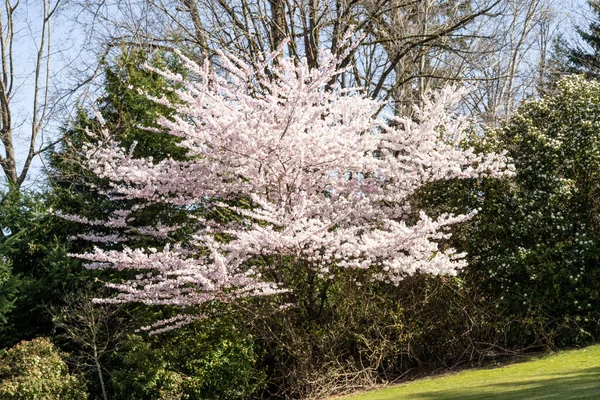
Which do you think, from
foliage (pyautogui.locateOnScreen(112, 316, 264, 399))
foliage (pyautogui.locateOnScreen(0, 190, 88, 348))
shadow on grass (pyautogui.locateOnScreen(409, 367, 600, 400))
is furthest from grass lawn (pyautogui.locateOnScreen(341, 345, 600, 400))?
foliage (pyautogui.locateOnScreen(0, 190, 88, 348))

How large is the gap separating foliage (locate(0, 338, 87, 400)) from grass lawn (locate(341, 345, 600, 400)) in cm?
355

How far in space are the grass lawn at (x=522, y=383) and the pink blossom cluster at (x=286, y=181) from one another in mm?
1328

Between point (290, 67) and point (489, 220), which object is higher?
point (290, 67)

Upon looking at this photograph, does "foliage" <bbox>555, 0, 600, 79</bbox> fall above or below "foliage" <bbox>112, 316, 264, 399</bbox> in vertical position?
above

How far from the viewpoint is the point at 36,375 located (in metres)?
8.48

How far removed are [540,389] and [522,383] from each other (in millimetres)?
726

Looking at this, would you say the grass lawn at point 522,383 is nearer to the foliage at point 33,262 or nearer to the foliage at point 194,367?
the foliage at point 194,367

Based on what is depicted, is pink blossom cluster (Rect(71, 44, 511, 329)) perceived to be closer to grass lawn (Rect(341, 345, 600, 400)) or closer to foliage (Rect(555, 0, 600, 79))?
grass lawn (Rect(341, 345, 600, 400))

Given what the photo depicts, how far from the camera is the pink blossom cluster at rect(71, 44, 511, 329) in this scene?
8188 mm

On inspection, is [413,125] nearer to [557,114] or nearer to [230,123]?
[557,114]

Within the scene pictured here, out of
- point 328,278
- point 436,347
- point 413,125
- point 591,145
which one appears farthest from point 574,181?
point 328,278

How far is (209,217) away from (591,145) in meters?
5.45

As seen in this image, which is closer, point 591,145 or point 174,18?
point 591,145

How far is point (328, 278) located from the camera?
9.21m
